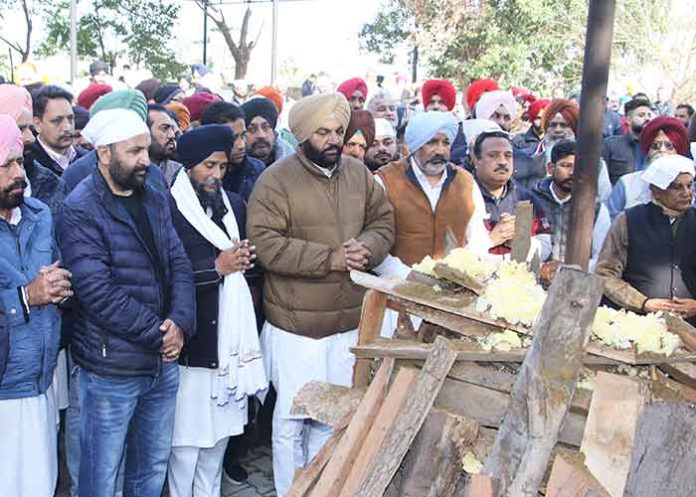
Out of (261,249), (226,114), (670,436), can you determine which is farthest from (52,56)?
(670,436)

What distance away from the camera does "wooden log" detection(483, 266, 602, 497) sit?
7.11 feet

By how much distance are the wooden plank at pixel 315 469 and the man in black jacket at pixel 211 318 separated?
1298 mm

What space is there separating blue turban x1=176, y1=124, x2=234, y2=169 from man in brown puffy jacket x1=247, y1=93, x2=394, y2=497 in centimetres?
31

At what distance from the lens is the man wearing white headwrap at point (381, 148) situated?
239 inches

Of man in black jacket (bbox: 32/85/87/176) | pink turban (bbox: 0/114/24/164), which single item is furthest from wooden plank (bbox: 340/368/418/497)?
man in black jacket (bbox: 32/85/87/176)

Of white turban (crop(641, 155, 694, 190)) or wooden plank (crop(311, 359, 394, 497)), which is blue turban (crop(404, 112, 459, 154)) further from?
wooden plank (crop(311, 359, 394, 497))

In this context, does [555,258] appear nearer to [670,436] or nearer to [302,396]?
[302,396]

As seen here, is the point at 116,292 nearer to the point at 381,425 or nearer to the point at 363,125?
the point at 381,425

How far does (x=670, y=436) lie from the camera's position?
1884 millimetres

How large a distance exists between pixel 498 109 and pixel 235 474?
482 centimetres

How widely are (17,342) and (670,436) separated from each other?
2646 millimetres

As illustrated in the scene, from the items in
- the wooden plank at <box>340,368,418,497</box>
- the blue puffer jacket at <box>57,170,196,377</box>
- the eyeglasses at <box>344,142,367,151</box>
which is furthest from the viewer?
the eyeglasses at <box>344,142,367,151</box>

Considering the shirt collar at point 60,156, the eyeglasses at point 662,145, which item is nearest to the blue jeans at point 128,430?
the shirt collar at point 60,156

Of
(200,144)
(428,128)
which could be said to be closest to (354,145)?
(428,128)
